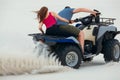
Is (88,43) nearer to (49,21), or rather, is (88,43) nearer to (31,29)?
(49,21)

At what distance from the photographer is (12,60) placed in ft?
38.3

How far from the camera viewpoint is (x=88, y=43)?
45.8ft

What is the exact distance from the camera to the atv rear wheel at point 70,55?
41.5ft

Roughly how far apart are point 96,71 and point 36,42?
4.58ft

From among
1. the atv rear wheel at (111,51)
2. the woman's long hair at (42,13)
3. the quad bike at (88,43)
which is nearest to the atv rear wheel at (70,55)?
the quad bike at (88,43)

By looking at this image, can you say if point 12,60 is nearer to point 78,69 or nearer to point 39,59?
point 39,59

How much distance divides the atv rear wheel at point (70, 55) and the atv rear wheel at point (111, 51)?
141 centimetres

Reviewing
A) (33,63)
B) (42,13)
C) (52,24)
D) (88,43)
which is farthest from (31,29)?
(33,63)

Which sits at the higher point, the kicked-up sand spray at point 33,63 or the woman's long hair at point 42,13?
the woman's long hair at point 42,13

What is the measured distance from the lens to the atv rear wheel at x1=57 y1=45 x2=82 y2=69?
1264cm

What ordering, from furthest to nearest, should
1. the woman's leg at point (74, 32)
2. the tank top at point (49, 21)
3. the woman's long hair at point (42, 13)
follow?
the woman's leg at point (74, 32) < the tank top at point (49, 21) < the woman's long hair at point (42, 13)

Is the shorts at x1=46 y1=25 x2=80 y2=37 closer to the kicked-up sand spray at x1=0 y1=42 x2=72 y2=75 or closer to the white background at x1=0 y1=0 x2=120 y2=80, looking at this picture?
the kicked-up sand spray at x1=0 y1=42 x2=72 y2=75

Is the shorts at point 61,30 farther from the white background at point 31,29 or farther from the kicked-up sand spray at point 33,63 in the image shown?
the white background at point 31,29

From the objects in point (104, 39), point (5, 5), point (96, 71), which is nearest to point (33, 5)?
point (5, 5)
